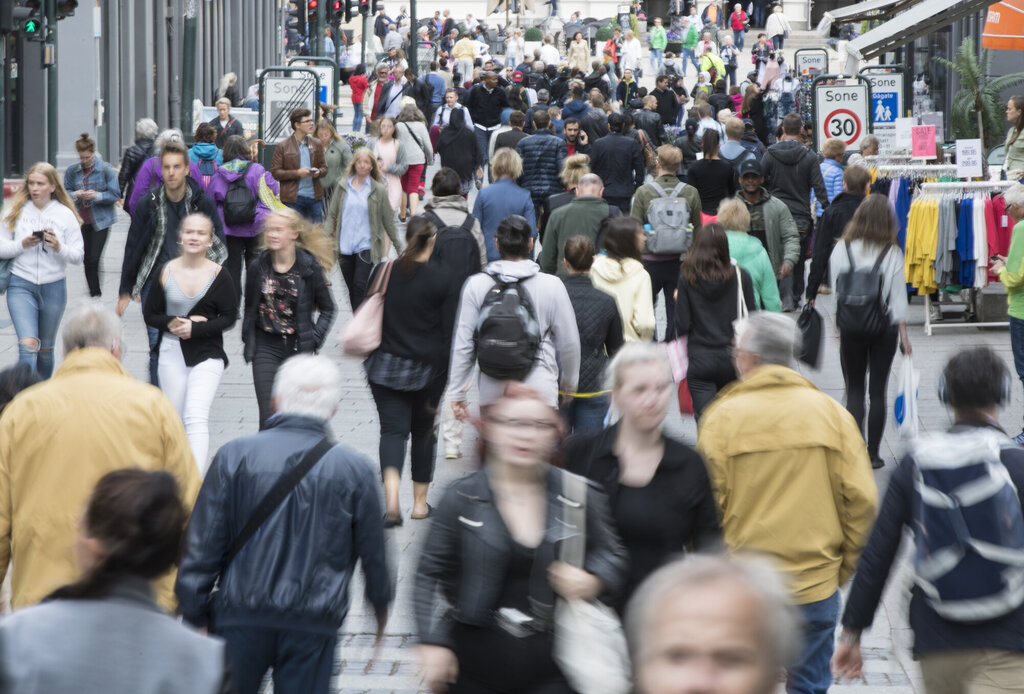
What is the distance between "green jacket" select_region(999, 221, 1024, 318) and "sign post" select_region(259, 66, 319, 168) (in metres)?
13.1

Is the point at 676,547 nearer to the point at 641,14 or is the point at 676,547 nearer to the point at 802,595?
the point at 802,595

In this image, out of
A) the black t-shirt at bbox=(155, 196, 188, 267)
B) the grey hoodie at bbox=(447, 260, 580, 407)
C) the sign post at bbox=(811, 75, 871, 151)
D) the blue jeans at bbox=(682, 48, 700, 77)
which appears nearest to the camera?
the grey hoodie at bbox=(447, 260, 580, 407)

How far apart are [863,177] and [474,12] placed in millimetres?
57665

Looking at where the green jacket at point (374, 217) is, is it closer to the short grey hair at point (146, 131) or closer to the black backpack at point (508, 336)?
the short grey hair at point (146, 131)

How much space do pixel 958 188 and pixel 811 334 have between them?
5689 mm

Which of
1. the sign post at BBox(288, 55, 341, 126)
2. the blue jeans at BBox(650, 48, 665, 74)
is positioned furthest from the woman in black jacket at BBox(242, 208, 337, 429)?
the blue jeans at BBox(650, 48, 665, 74)

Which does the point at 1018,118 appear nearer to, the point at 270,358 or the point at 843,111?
the point at 843,111

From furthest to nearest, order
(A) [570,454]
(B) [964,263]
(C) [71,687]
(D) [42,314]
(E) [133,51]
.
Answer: (E) [133,51] → (B) [964,263] → (D) [42,314] → (A) [570,454] → (C) [71,687]

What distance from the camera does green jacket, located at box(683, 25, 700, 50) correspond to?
50.1 metres

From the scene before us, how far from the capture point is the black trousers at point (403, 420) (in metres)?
8.47

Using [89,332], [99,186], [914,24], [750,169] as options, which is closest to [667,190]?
[750,169]

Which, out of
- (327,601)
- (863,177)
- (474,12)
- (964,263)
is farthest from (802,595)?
(474,12)

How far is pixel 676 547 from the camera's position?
4688 millimetres

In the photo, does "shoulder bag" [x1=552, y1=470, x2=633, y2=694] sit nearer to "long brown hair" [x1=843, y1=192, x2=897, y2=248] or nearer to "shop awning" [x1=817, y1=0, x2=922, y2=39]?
"long brown hair" [x1=843, y1=192, x2=897, y2=248]
